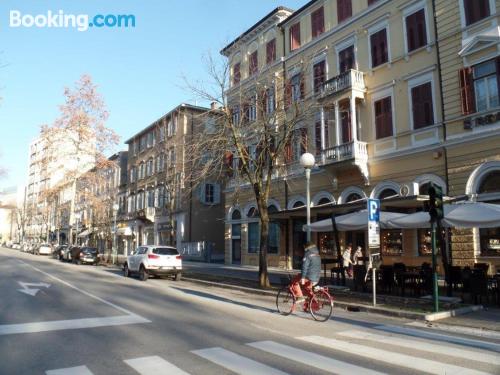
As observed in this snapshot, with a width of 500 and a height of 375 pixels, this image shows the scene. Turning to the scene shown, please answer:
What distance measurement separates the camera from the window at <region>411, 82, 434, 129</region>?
64.3ft

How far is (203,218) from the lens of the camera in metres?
39.7

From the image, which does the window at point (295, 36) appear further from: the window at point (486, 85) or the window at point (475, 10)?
the window at point (486, 85)

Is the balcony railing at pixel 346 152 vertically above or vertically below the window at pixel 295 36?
below

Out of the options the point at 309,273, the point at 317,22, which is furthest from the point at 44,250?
the point at 309,273

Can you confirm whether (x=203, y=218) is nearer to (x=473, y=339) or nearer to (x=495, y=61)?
(x=495, y=61)

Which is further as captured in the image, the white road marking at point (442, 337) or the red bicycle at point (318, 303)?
the red bicycle at point (318, 303)

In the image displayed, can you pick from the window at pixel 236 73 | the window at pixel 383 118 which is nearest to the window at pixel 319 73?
the window at pixel 383 118

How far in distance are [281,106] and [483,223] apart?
934 centimetres

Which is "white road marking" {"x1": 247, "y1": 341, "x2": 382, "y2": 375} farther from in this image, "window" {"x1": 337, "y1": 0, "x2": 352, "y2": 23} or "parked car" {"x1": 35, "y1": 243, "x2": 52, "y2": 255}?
"parked car" {"x1": 35, "y1": 243, "x2": 52, "y2": 255}

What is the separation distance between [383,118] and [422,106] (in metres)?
2.17

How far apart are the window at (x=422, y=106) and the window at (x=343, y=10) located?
6398mm

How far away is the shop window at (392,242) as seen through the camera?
20516 mm

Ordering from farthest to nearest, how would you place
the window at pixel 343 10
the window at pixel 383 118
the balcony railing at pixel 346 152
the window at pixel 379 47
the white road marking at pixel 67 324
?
the window at pixel 343 10 < the window at pixel 379 47 < the balcony railing at pixel 346 152 < the window at pixel 383 118 < the white road marking at pixel 67 324

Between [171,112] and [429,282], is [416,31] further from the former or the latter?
[171,112]
